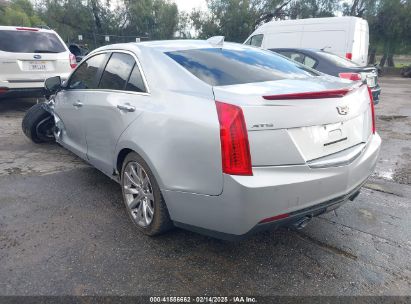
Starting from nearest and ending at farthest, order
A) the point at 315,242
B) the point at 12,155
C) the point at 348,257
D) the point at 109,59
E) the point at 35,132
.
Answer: the point at 348,257 → the point at 315,242 → the point at 109,59 → the point at 12,155 → the point at 35,132

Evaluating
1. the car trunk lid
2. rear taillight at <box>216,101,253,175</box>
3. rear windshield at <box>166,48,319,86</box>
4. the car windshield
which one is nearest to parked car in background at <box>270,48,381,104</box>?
the car windshield

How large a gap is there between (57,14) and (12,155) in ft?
119

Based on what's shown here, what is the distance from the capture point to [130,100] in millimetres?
2928

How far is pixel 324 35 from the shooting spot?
37.9ft

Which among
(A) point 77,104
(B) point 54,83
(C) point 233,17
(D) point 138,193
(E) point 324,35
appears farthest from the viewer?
(C) point 233,17

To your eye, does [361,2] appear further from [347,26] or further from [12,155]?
[12,155]

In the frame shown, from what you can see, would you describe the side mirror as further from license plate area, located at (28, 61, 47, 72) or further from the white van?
the white van

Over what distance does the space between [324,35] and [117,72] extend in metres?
10.0

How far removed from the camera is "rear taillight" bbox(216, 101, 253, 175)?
2.09 meters

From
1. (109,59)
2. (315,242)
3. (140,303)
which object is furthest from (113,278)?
(109,59)

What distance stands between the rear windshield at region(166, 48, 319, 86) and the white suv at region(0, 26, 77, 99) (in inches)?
222

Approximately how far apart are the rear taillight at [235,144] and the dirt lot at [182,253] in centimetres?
84

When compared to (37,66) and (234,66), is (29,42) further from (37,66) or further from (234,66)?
(234,66)

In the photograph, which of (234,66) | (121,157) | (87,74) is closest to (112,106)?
(121,157)
